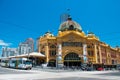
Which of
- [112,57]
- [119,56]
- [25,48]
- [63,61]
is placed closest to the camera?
[63,61]

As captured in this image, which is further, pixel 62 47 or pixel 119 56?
pixel 119 56

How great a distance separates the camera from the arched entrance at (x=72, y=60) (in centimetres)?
7644

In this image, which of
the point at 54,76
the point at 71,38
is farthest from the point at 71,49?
the point at 54,76

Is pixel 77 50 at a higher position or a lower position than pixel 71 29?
lower

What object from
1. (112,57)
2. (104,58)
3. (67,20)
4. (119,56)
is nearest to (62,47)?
(67,20)

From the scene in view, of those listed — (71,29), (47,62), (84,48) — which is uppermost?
(71,29)

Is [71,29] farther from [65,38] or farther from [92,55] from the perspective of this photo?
[92,55]

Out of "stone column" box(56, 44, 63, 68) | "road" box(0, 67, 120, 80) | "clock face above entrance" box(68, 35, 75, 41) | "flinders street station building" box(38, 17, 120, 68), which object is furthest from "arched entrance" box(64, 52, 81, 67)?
"road" box(0, 67, 120, 80)

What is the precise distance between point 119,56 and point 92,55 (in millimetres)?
51434

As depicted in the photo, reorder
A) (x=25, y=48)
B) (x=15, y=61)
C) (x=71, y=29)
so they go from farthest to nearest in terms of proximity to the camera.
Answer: (x=25, y=48) < (x=71, y=29) < (x=15, y=61)

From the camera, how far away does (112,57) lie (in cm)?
10681

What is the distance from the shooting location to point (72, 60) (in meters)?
76.3

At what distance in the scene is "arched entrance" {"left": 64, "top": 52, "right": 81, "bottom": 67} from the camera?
251 feet

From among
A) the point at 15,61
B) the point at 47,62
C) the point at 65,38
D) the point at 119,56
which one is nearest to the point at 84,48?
the point at 65,38
